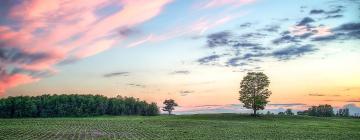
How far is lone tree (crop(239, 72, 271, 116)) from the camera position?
124m

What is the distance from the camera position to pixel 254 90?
4902 inches

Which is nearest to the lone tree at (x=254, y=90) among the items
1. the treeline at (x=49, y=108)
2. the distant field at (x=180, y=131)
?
the distant field at (x=180, y=131)

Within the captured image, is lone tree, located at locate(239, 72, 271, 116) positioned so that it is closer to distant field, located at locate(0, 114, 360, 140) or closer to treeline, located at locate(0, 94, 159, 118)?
distant field, located at locate(0, 114, 360, 140)

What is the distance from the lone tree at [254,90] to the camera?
406 ft

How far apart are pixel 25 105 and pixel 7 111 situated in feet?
26.3

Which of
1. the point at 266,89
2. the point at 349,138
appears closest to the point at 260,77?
the point at 266,89

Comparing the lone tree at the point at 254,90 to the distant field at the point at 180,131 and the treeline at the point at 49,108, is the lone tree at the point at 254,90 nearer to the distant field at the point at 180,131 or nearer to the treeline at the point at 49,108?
the distant field at the point at 180,131

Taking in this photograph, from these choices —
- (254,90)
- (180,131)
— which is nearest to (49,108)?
(254,90)

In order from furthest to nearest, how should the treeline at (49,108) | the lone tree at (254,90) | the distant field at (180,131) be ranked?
the treeline at (49,108), the lone tree at (254,90), the distant field at (180,131)

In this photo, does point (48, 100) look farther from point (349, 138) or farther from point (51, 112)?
point (349, 138)

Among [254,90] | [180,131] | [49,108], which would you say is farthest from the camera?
[49,108]

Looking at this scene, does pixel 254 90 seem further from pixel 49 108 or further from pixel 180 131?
pixel 49 108

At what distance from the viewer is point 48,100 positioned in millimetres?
192500

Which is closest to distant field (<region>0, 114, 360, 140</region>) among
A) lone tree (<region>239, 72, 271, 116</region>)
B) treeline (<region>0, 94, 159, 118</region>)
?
lone tree (<region>239, 72, 271, 116</region>)
